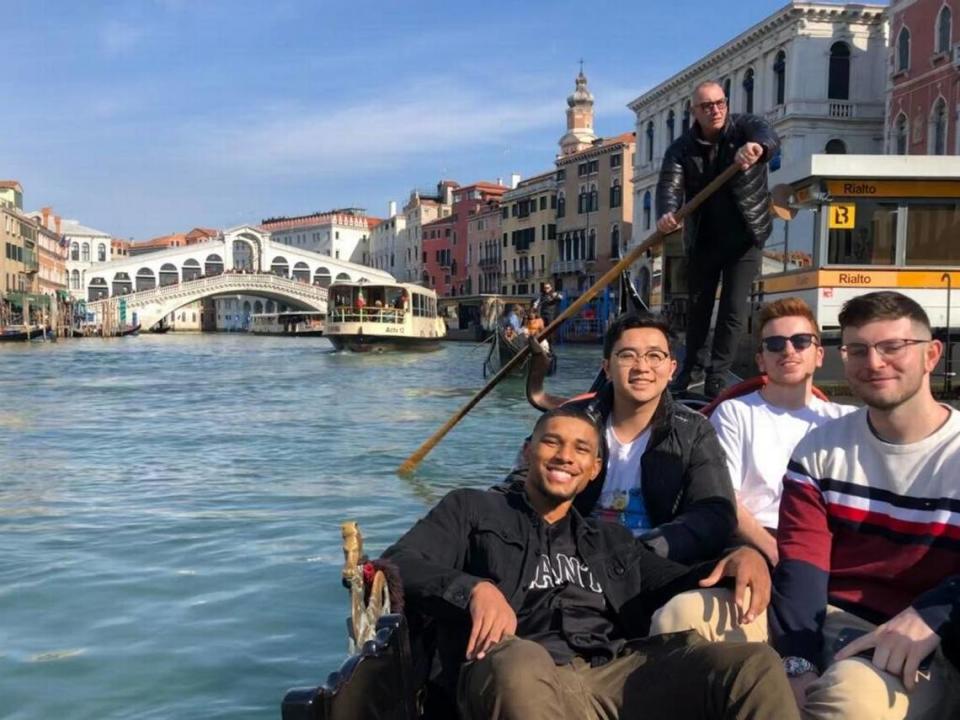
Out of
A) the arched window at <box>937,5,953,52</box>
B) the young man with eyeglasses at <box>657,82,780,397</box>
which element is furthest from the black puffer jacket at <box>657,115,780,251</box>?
the arched window at <box>937,5,953,52</box>

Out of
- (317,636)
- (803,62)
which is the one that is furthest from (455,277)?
(317,636)

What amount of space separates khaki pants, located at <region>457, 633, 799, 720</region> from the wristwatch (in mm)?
145

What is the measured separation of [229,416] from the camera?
9.80m

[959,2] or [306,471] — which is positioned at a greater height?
[959,2]

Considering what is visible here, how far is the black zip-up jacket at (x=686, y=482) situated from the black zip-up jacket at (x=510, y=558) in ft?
0.59

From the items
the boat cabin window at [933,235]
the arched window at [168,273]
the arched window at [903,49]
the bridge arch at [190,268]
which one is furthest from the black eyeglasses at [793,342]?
the bridge arch at [190,268]

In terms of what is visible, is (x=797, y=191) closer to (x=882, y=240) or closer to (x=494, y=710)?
(x=882, y=240)

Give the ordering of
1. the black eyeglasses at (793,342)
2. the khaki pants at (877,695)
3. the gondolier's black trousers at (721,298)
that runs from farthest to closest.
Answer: the gondolier's black trousers at (721,298), the black eyeglasses at (793,342), the khaki pants at (877,695)

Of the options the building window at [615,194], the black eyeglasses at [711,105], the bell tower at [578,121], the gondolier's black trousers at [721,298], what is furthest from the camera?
the bell tower at [578,121]

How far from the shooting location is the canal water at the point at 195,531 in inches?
115

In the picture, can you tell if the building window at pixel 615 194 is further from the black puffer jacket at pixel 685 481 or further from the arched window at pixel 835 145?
the black puffer jacket at pixel 685 481

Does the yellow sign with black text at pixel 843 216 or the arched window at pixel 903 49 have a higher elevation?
the arched window at pixel 903 49

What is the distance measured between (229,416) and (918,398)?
8731 millimetres

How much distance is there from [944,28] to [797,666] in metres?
20.0
